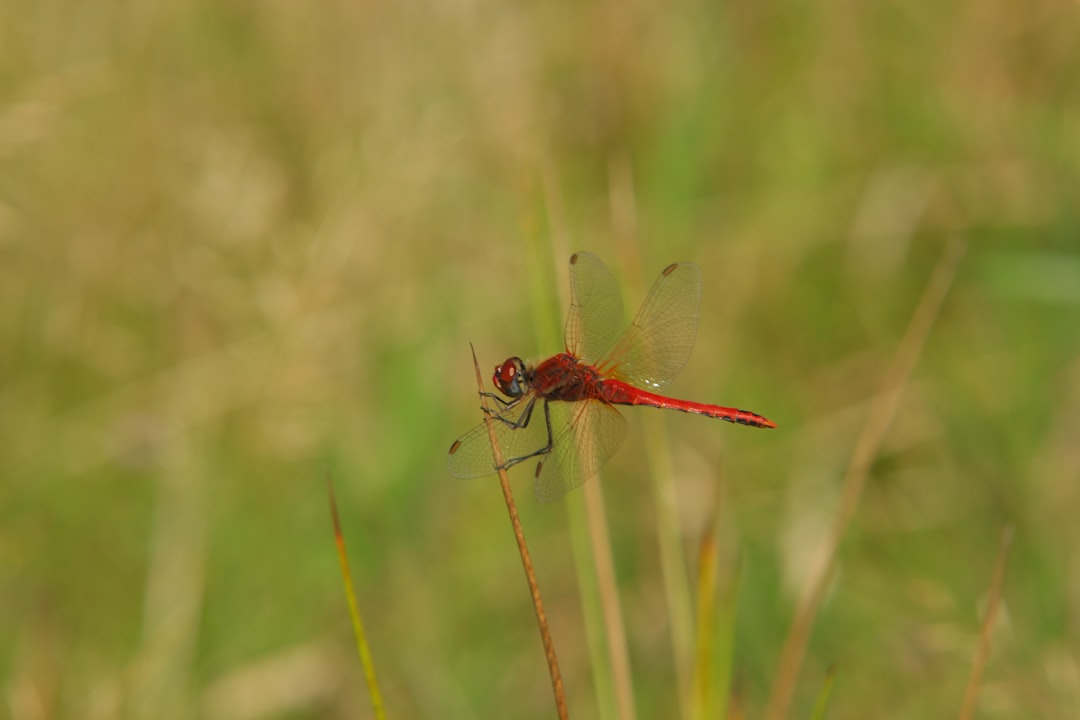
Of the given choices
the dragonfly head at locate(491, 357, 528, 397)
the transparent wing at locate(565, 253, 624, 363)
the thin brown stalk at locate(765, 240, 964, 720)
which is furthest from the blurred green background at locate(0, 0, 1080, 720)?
the thin brown stalk at locate(765, 240, 964, 720)

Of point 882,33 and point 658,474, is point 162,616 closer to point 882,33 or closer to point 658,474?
point 658,474

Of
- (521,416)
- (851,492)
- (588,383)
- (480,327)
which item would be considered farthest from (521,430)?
(480,327)

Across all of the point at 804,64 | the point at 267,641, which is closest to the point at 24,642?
the point at 267,641

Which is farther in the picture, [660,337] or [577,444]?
[660,337]

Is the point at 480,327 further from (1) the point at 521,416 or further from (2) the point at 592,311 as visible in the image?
(1) the point at 521,416

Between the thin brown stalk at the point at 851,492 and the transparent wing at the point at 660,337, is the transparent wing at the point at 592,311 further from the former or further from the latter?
the thin brown stalk at the point at 851,492

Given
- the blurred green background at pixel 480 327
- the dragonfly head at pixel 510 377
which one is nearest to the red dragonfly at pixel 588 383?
the dragonfly head at pixel 510 377

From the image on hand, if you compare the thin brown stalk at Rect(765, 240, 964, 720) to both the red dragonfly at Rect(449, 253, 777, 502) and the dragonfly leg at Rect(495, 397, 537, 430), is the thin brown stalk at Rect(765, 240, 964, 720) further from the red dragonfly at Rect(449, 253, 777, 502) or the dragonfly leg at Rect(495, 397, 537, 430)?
the dragonfly leg at Rect(495, 397, 537, 430)

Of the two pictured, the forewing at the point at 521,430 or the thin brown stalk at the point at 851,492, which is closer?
the thin brown stalk at the point at 851,492
